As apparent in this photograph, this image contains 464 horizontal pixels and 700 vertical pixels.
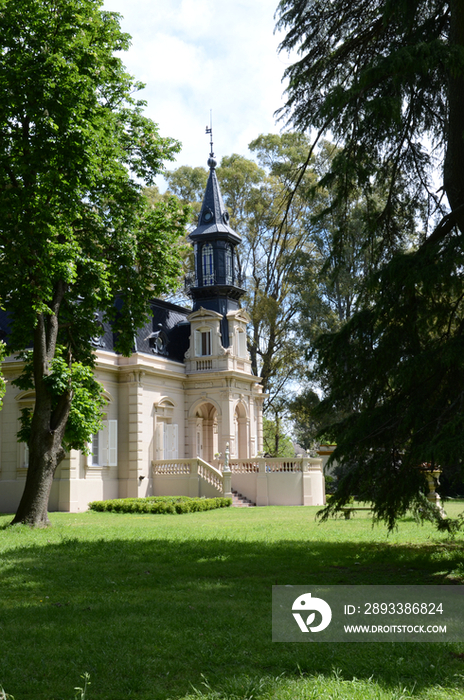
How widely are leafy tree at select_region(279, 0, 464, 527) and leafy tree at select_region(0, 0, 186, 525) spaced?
5459 mm

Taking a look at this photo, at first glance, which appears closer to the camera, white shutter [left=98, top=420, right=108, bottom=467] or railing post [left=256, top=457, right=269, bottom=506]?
white shutter [left=98, top=420, right=108, bottom=467]

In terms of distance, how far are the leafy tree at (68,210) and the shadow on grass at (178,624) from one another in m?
6.22

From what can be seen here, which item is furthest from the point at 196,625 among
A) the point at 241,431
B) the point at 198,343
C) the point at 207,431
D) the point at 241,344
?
the point at 207,431

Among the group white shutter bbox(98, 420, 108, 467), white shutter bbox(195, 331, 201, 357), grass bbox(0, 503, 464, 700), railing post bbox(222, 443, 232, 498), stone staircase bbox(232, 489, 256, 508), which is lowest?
stone staircase bbox(232, 489, 256, 508)

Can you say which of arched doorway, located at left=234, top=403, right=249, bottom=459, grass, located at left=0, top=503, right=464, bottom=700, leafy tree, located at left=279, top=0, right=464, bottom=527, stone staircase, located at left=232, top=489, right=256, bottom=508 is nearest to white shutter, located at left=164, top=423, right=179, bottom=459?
arched doorway, located at left=234, top=403, right=249, bottom=459

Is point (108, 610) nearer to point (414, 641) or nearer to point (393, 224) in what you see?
point (414, 641)

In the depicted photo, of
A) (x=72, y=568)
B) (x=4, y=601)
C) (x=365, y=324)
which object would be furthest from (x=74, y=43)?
(x=4, y=601)

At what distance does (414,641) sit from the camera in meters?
5.02

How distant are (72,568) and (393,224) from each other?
289 inches

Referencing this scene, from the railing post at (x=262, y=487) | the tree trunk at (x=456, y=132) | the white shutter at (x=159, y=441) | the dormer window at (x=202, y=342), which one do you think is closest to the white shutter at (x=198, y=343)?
the dormer window at (x=202, y=342)

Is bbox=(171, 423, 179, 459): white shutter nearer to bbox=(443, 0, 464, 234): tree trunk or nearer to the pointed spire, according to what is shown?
the pointed spire

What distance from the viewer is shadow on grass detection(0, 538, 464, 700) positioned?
4309 millimetres

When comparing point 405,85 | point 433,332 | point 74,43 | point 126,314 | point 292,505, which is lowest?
point 292,505

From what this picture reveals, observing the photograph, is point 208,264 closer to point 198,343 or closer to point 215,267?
point 215,267
